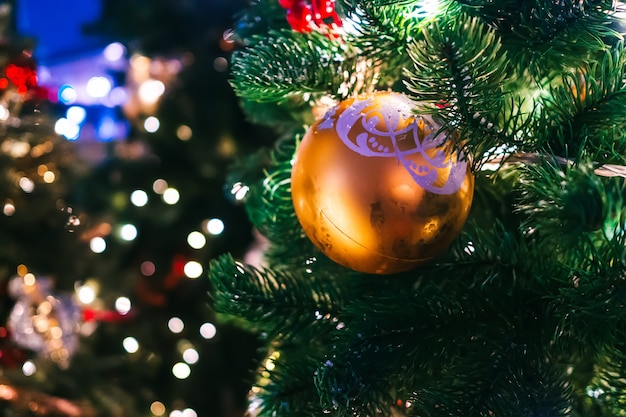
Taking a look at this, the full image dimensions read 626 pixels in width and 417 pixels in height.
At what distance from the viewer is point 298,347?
0.59 metres

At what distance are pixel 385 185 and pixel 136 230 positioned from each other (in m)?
1.38

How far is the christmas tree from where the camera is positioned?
→ 386 millimetres

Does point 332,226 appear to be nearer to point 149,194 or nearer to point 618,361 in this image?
point 618,361

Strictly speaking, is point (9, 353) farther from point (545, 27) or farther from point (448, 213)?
point (545, 27)

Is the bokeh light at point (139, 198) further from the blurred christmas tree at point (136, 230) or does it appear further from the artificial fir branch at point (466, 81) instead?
the artificial fir branch at point (466, 81)

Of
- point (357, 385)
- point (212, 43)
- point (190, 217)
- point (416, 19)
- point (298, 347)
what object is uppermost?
point (416, 19)

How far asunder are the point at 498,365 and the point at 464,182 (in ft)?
0.48

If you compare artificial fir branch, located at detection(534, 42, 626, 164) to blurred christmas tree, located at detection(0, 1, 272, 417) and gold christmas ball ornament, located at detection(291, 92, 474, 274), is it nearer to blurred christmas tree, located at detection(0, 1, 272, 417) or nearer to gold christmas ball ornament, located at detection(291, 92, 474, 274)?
gold christmas ball ornament, located at detection(291, 92, 474, 274)

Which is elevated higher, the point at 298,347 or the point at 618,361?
the point at 618,361

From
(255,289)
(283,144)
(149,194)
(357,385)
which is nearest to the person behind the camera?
(357,385)

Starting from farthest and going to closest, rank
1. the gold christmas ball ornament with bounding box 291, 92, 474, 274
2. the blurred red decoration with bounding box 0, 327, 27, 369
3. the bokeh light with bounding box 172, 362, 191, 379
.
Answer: the bokeh light with bounding box 172, 362, 191, 379 < the blurred red decoration with bounding box 0, 327, 27, 369 < the gold christmas ball ornament with bounding box 291, 92, 474, 274

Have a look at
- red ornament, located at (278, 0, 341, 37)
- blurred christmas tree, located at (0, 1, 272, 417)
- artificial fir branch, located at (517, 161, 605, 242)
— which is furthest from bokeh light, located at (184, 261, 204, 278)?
artificial fir branch, located at (517, 161, 605, 242)

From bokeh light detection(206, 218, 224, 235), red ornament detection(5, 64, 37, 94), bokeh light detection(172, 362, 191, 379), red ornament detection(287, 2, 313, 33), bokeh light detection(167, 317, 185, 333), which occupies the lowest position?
bokeh light detection(172, 362, 191, 379)

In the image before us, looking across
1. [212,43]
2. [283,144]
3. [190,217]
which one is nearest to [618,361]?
[283,144]
